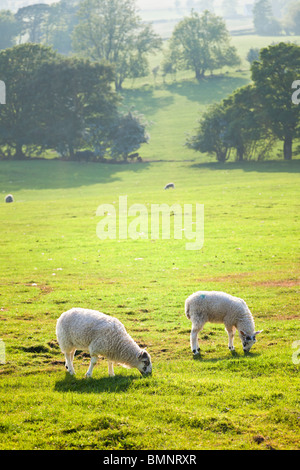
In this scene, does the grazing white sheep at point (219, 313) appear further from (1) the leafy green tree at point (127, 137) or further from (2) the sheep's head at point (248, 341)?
→ (1) the leafy green tree at point (127, 137)

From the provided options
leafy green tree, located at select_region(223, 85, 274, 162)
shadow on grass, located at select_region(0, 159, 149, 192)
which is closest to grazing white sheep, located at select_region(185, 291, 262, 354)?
shadow on grass, located at select_region(0, 159, 149, 192)

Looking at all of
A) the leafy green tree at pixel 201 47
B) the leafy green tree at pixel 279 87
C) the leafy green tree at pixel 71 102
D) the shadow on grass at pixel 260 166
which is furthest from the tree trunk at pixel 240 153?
the leafy green tree at pixel 201 47

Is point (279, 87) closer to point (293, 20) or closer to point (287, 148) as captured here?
point (287, 148)

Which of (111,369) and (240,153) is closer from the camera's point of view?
(111,369)

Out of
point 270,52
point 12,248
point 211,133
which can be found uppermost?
point 270,52

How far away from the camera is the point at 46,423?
8.57 m

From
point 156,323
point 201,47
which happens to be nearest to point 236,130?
point 156,323

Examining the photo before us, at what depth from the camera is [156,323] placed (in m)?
15.2

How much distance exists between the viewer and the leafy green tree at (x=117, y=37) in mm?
112938

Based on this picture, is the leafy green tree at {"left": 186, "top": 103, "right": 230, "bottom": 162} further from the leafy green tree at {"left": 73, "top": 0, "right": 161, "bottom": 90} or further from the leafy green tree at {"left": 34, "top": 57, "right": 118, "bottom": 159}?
the leafy green tree at {"left": 73, "top": 0, "right": 161, "bottom": 90}

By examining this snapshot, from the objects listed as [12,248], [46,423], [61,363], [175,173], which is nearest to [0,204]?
[12,248]

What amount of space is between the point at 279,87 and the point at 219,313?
2212 inches
